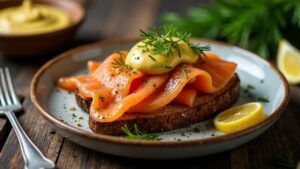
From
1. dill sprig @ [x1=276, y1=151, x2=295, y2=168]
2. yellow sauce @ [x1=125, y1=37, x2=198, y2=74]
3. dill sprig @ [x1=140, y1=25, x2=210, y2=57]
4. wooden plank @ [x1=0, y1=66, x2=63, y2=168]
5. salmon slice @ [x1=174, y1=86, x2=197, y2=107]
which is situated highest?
dill sprig @ [x1=140, y1=25, x2=210, y2=57]

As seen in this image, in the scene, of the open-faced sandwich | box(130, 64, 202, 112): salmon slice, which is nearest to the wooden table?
the open-faced sandwich

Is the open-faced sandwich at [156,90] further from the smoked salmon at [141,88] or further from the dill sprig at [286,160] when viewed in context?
the dill sprig at [286,160]

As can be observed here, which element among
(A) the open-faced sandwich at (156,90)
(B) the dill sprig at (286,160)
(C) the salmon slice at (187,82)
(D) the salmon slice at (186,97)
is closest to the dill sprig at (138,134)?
(A) the open-faced sandwich at (156,90)

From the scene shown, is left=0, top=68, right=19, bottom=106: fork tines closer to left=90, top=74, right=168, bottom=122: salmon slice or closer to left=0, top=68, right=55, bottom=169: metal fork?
left=0, top=68, right=55, bottom=169: metal fork

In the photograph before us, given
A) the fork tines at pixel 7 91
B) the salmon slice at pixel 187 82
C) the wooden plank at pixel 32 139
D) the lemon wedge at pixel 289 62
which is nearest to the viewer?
the wooden plank at pixel 32 139

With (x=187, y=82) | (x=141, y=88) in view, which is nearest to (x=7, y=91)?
(x=141, y=88)

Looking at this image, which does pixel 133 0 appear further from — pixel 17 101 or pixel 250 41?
pixel 17 101

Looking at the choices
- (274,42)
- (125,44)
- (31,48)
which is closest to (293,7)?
(274,42)

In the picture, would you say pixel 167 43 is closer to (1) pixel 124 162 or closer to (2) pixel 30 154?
(1) pixel 124 162
